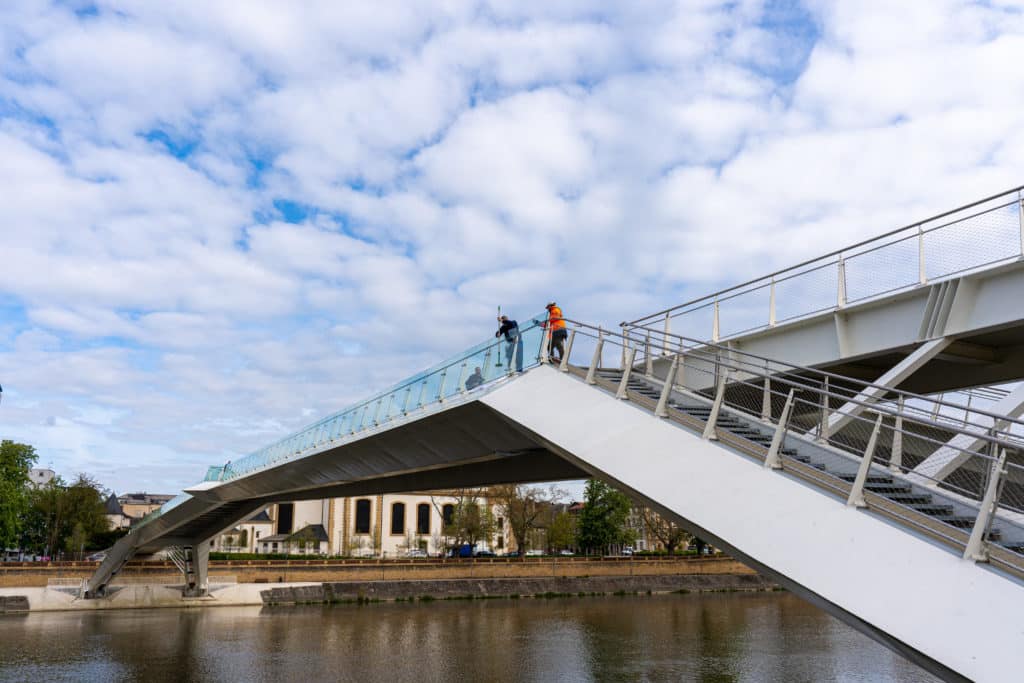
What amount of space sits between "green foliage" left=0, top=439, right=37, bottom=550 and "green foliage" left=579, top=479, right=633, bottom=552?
3905cm

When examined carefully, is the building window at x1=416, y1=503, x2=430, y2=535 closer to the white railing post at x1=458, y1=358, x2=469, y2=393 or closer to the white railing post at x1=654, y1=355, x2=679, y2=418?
the white railing post at x1=458, y1=358, x2=469, y2=393

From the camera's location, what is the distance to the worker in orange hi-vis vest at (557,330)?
521 inches

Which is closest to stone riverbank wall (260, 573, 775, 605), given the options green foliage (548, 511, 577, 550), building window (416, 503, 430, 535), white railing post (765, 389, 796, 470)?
green foliage (548, 511, 577, 550)

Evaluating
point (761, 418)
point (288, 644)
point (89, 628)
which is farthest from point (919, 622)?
point (89, 628)

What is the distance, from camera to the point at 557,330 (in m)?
13.3

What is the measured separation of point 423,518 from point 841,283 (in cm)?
7217

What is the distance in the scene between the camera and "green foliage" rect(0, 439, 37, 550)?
149 feet

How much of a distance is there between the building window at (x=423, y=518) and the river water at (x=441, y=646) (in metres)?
40.9

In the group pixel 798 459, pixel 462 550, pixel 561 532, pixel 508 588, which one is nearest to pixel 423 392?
pixel 798 459

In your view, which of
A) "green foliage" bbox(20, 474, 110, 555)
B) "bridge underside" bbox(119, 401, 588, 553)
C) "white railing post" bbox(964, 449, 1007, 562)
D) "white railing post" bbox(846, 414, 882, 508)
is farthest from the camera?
"green foliage" bbox(20, 474, 110, 555)

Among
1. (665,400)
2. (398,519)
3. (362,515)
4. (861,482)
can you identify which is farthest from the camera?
(398,519)

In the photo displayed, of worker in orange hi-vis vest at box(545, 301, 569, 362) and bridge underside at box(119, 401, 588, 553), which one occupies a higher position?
worker in orange hi-vis vest at box(545, 301, 569, 362)

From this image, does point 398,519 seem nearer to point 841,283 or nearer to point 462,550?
point 462,550

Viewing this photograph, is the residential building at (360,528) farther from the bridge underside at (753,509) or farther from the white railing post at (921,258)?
the white railing post at (921,258)
